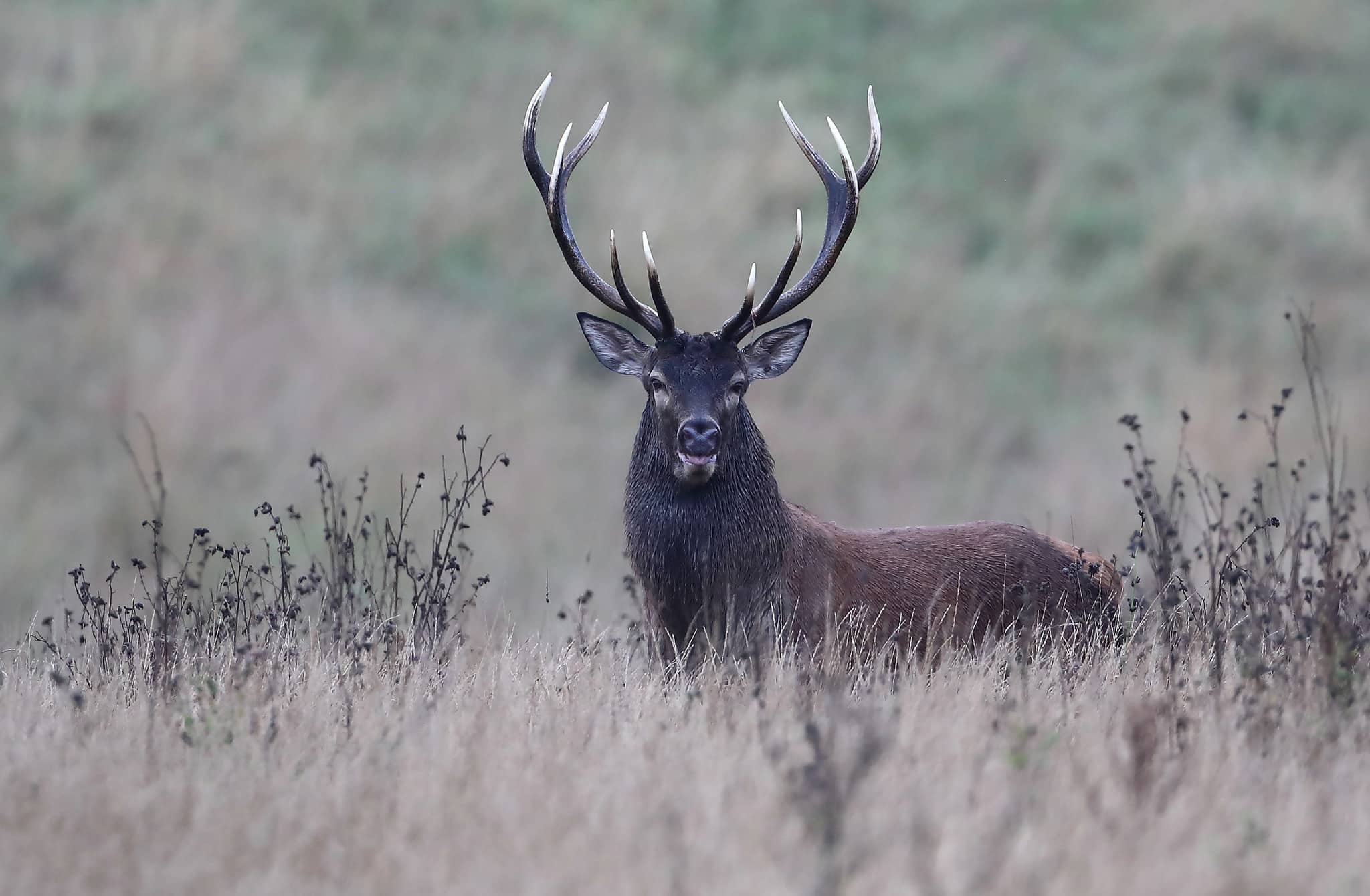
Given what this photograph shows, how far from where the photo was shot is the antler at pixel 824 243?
7559 millimetres

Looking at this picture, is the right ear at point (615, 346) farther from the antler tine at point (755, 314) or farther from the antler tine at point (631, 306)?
the antler tine at point (755, 314)

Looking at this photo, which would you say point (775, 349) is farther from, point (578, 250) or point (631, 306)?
point (578, 250)

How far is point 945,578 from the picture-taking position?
314 inches

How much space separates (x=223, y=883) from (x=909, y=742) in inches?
78.5

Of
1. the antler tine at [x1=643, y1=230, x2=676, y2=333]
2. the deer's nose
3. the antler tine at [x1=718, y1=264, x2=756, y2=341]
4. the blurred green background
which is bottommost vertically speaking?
the deer's nose

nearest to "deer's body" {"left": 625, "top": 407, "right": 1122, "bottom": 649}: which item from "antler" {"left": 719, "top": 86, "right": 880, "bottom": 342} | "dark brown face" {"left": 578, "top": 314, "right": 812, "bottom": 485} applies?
"dark brown face" {"left": 578, "top": 314, "right": 812, "bottom": 485}

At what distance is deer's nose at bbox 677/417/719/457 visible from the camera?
7.21 metres

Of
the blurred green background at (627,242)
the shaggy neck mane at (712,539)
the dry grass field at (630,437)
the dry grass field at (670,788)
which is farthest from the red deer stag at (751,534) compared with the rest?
the blurred green background at (627,242)

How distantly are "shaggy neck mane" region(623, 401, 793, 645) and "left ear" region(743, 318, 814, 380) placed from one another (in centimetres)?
38

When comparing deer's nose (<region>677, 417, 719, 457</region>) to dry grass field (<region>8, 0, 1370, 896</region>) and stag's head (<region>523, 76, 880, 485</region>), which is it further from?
dry grass field (<region>8, 0, 1370, 896</region>)

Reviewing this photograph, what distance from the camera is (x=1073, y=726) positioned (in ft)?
18.8

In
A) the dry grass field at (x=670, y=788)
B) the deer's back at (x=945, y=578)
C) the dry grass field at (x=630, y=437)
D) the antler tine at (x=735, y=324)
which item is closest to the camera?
the dry grass field at (x=670, y=788)

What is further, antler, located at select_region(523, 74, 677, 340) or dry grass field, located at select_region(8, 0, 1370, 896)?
antler, located at select_region(523, 74, 677, 340)

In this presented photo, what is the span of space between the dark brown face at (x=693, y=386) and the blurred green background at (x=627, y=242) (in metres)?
6.33
